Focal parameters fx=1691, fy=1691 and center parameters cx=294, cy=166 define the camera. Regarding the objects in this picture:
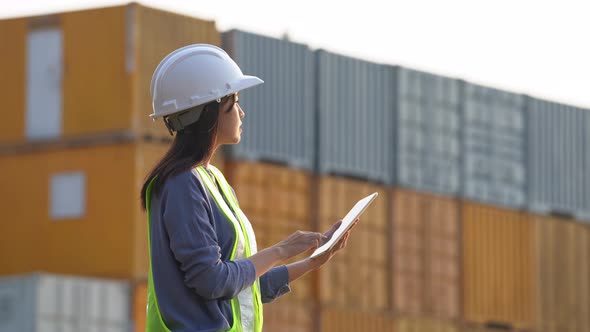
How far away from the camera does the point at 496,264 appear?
42.2m

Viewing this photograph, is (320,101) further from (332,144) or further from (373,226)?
(373,226)

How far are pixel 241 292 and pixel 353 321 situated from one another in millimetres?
32177

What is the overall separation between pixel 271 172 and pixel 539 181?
10100 mm

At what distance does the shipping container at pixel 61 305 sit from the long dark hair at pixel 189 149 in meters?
26.4

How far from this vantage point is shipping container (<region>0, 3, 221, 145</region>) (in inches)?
Answer: 1387

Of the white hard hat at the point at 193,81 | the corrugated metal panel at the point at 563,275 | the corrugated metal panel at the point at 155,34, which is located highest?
the corrugated metal panel at the point at 155,34

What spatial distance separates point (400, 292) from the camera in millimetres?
39812

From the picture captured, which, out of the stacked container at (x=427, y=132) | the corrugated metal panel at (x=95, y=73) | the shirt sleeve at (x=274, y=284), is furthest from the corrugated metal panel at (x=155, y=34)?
the shirt sleeve at (x=274, y=284)

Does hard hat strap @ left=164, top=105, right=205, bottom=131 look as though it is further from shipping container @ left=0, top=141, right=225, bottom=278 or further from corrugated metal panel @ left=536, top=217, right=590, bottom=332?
corrugated metal panel @ left=536, top=217, right=590, bottom=332

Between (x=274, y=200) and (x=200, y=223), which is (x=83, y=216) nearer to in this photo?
(x=274, y=200)

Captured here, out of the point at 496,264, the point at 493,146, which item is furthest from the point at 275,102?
the point at 496,264

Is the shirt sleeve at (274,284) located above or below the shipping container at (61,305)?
below

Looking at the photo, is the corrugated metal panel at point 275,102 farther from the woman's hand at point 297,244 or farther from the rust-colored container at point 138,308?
the woman's hand at point 297,244

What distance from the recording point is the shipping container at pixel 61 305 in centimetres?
3158
